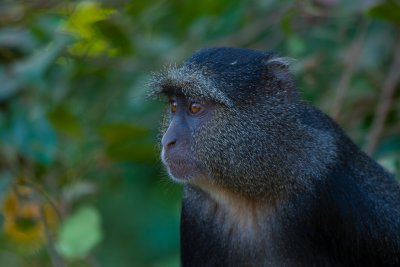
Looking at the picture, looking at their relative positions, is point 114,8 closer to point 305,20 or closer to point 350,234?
point 305,20

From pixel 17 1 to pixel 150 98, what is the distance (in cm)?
241

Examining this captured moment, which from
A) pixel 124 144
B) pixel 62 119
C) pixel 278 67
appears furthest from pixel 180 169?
pixel 62 119

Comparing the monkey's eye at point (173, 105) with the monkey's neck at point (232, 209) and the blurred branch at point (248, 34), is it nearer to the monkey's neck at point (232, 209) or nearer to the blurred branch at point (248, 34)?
the monkey's neck at point (232, 209)

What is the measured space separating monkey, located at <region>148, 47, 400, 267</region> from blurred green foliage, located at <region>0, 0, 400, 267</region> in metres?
0.75

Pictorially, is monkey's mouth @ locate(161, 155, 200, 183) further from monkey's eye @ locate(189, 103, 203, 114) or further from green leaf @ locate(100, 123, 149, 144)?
green leaf @ locate(100, 123, 149, 144)

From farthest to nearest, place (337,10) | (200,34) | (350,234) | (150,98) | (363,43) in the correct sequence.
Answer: (200,34)
(363,43)
(337,10)
(150,98)
(350,234)

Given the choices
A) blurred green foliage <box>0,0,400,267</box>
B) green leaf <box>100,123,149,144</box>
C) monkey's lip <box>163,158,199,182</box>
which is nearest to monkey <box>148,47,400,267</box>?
monkey's lip <box>163,158,199,182</box>

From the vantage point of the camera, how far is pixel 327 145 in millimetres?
5309

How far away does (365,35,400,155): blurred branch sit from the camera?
6.99 m

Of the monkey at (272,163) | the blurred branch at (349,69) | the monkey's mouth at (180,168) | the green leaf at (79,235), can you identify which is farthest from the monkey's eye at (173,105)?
the blurred branch at (349,69)

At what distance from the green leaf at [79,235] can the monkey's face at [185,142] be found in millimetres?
911

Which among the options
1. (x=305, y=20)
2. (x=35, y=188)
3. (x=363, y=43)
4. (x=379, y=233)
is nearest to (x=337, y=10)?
(x=363, y=43)

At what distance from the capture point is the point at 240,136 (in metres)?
5.23

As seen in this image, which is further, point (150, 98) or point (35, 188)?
point (35, 188)
